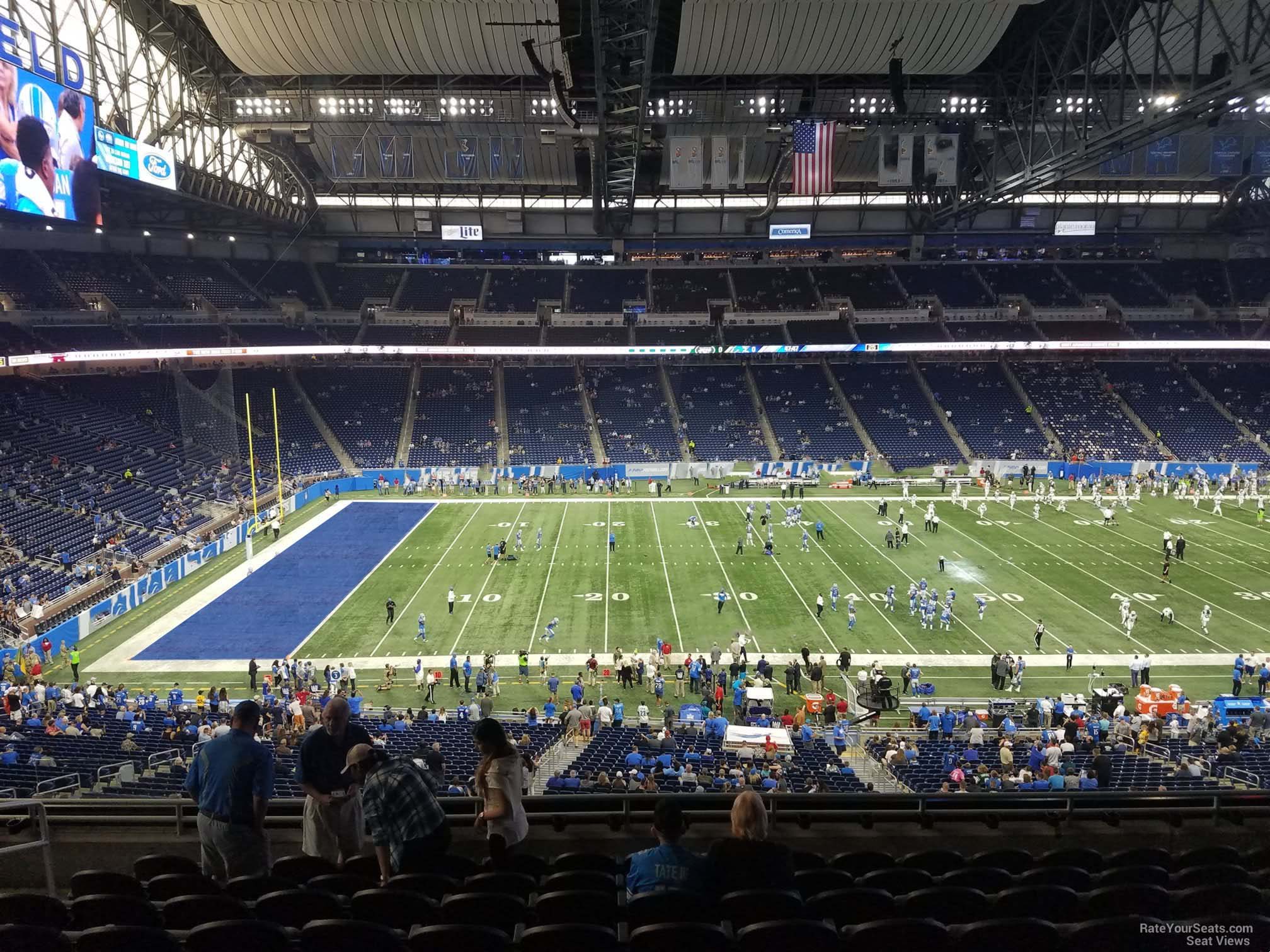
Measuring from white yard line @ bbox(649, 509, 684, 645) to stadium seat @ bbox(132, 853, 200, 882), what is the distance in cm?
1941

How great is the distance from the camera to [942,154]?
3375 cm

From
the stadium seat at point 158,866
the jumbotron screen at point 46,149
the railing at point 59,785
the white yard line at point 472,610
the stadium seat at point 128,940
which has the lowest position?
the white yard line at point 472,610

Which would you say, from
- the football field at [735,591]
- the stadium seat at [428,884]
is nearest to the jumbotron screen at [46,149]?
the football field at [735,591]

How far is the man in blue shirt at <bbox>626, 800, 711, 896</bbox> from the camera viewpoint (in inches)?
152

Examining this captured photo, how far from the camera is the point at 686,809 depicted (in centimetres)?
613

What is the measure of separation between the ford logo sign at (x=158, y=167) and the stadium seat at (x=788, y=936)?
37654mm

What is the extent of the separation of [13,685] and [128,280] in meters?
38.0

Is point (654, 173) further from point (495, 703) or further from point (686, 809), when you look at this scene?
point (686, 809)

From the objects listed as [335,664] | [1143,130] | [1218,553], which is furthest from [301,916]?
[1218,553]

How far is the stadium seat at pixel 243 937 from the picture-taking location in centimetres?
322

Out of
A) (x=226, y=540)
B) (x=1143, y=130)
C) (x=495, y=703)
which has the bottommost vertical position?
(x=495, y=703)

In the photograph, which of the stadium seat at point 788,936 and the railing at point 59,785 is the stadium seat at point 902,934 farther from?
the railing at point 59,785

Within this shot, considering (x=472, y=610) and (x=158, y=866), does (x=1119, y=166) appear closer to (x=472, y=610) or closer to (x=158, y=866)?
(x=472, y=610)

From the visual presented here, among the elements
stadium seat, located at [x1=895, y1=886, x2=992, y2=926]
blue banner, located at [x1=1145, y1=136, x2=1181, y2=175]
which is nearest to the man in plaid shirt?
stadium seat, located at [x1=895, y1=886, x2=992, y2=926]
